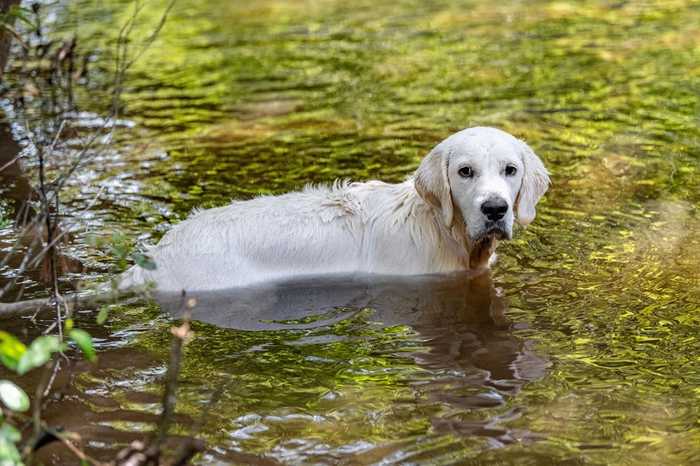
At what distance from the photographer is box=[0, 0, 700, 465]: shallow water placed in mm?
5750

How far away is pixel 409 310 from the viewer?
7.73m

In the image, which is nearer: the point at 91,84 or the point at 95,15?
the point at 91,84

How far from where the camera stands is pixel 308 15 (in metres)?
21.1

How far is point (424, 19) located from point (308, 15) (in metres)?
2.72

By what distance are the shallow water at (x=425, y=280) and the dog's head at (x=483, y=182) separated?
66 cm

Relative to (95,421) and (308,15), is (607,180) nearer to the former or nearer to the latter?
(95,421)

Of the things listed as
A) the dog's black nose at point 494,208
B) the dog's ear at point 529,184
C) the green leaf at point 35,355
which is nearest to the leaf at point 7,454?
the green leaf at point 35,355

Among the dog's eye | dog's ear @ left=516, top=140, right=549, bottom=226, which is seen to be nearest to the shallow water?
dog's ear @ left=516, top=140, right=549, bottom=226

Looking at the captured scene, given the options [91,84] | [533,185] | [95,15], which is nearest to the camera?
[533,185]

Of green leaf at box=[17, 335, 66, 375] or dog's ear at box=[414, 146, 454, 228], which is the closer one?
green leaf at box=[17, 335, 66, 375]

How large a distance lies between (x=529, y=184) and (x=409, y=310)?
4.54ft

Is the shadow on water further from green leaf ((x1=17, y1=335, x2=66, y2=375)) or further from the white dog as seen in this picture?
green leaf ((x1=17, y1=335, x2=66, y2=375))

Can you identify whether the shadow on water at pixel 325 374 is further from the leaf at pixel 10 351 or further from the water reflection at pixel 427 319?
the leaf at pixel 10 351

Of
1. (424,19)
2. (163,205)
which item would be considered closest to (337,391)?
(163,205)
